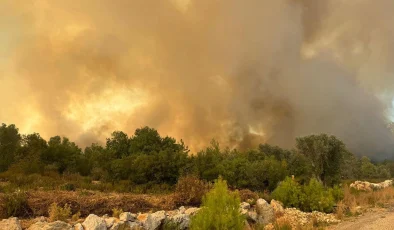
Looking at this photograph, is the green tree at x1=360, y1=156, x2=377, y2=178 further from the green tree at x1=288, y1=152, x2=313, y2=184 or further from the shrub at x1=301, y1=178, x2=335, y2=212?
the shrub at x1=301, y1=178, x2=335, y2=212

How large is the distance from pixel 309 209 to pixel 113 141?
125ft

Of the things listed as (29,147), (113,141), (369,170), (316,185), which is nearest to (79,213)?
(316,185)

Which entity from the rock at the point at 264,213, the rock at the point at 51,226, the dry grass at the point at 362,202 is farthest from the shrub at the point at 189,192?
the dry grass at the point at 362,202

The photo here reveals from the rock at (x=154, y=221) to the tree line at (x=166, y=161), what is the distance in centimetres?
1229

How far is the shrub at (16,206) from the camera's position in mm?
12516

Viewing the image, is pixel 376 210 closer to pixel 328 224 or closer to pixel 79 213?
pixel 328 224

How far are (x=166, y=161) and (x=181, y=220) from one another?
1469 centimetres

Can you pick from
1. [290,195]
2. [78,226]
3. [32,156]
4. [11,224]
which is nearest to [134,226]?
[78,226]

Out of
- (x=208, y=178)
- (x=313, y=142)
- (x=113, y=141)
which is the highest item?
(x=113, y=141)

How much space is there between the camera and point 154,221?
12.6 metres

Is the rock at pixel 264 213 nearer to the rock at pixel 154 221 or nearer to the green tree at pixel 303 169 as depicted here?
the rock at pixel 154 221

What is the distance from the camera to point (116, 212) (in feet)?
43.2

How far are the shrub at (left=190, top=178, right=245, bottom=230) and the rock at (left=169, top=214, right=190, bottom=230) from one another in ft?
9.89

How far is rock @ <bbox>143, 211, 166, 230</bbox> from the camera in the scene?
12.3 meters
